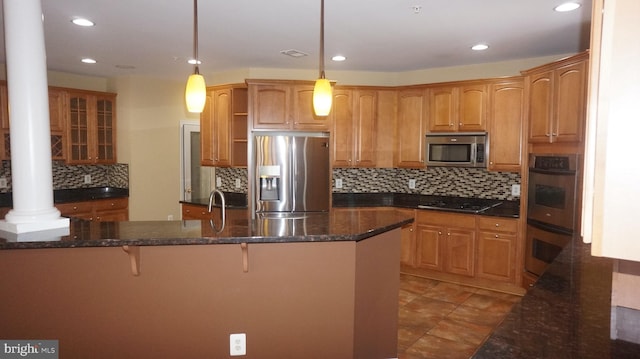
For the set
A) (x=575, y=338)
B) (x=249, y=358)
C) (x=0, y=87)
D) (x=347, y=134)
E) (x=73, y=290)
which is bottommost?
(x=249, y=358)

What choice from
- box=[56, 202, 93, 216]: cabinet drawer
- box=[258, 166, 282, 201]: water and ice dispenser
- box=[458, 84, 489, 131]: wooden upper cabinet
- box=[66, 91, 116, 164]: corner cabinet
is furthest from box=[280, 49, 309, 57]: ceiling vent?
box=[56, 202, 93, 216]: cabinet drawer

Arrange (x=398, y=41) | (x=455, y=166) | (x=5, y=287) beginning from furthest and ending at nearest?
(x=455, y=166)
(x=398, y=41)
(x=5, y=287)

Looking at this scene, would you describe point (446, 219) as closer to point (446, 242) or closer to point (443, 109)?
point (446, 242)

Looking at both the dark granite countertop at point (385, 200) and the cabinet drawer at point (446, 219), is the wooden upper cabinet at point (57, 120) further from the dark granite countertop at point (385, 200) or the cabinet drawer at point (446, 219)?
the cabinet drawer at point (446, 219)

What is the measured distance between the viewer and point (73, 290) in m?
2.25

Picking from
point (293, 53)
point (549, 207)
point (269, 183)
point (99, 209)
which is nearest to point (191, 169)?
point (99, 209)

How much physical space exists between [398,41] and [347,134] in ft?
4.87

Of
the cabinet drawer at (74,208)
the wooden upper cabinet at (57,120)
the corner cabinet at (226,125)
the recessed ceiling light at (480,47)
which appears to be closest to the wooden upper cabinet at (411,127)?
the recessed ceiling light at (480,47)

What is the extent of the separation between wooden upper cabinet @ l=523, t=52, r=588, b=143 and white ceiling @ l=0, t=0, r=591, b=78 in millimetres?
296

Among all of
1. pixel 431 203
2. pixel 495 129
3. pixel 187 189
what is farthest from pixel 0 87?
pixel 495 129

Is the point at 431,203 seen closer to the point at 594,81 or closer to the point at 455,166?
the point at 455,166

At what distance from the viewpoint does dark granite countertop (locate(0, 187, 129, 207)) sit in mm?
5466

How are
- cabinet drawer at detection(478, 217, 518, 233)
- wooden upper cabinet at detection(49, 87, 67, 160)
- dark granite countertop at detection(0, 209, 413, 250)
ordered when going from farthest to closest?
wooden upper cabinet at detection(49, 87, 67, 160) < cabinet drawer at detection(478, 217, 518, 233) < dark granite countertop at detection(0, 209, 413, 250)

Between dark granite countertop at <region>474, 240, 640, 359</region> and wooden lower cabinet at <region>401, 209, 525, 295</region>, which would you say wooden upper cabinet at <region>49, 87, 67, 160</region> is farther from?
dark granite countertop at <region>474, 240, 640, 359</region>
